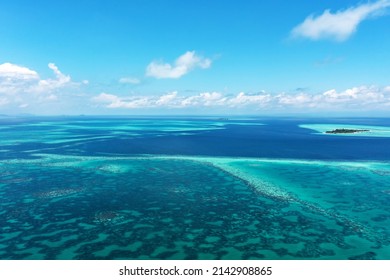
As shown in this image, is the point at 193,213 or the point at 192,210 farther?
the point at 192,210

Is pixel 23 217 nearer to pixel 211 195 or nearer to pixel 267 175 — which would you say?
pixel 211 195

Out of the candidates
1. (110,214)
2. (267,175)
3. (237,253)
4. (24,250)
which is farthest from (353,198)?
(24,250)

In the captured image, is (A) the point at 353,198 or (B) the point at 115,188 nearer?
(A) the point at 353,198

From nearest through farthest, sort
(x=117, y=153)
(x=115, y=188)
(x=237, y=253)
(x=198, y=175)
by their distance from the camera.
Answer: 1. (x=237, y=253)
2. (x=115, y=188)
3. (x=198, y=175)
4. (x=117, y=153)

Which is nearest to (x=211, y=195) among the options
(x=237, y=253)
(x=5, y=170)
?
(x=237, y=253)

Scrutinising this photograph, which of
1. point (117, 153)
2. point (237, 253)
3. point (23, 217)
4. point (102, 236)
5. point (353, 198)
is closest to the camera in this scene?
point (237, 253)

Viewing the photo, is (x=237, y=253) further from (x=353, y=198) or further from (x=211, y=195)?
(x=353, y=198)
